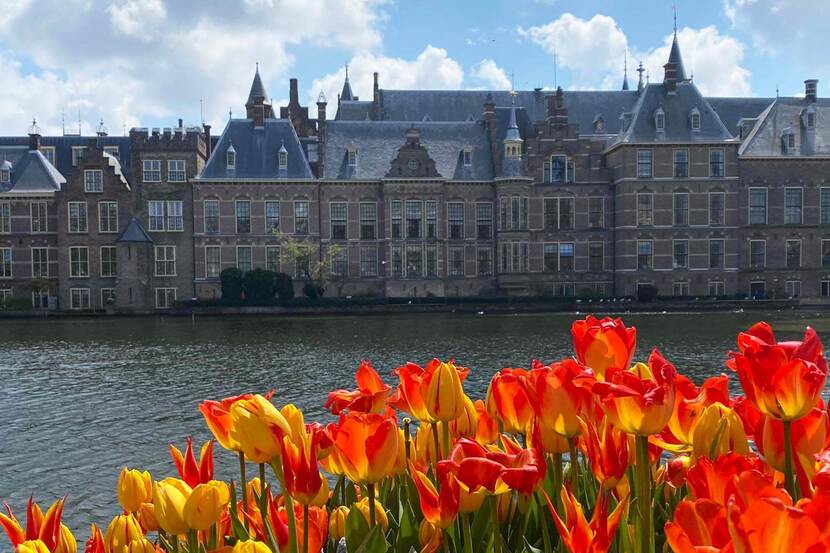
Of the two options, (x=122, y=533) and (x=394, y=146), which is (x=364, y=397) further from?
(x=394, y=146)

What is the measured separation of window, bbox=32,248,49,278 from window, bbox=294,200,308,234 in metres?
15.4

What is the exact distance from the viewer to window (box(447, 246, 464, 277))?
4888 centimetres

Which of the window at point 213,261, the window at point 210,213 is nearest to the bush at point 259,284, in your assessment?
the window at point 213,261

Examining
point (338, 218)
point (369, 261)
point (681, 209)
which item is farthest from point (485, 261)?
point (681, 209)

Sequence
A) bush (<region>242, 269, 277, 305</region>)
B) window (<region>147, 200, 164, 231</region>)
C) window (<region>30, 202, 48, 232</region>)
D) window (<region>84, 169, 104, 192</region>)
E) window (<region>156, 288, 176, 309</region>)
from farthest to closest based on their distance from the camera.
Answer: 1. window (<region>30, 202, 48, 232</region>)
2. window (<region>156, 288, 176, 309</region>)
3. window (<region>147, 200, 164, 231</region>)
4. window (<region>84, 169, 104, 192</region>)
5. bush (<region>242, 269, 277, 305</region>)

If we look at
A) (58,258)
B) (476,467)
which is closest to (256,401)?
(476,467)

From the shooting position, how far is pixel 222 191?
156 feet

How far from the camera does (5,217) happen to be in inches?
1905

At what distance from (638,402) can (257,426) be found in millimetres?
1098

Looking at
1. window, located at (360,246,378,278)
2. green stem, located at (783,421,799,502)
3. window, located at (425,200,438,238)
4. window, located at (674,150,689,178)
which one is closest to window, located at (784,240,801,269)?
window, located at (674,150,689,178)

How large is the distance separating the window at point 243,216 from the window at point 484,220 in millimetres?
13887

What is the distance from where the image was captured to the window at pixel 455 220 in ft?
160

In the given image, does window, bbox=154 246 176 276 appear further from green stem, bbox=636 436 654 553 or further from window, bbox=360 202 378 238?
green stem, bbox=636 436 654 553

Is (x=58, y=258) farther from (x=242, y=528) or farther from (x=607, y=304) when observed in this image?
(x=242, y=528)
